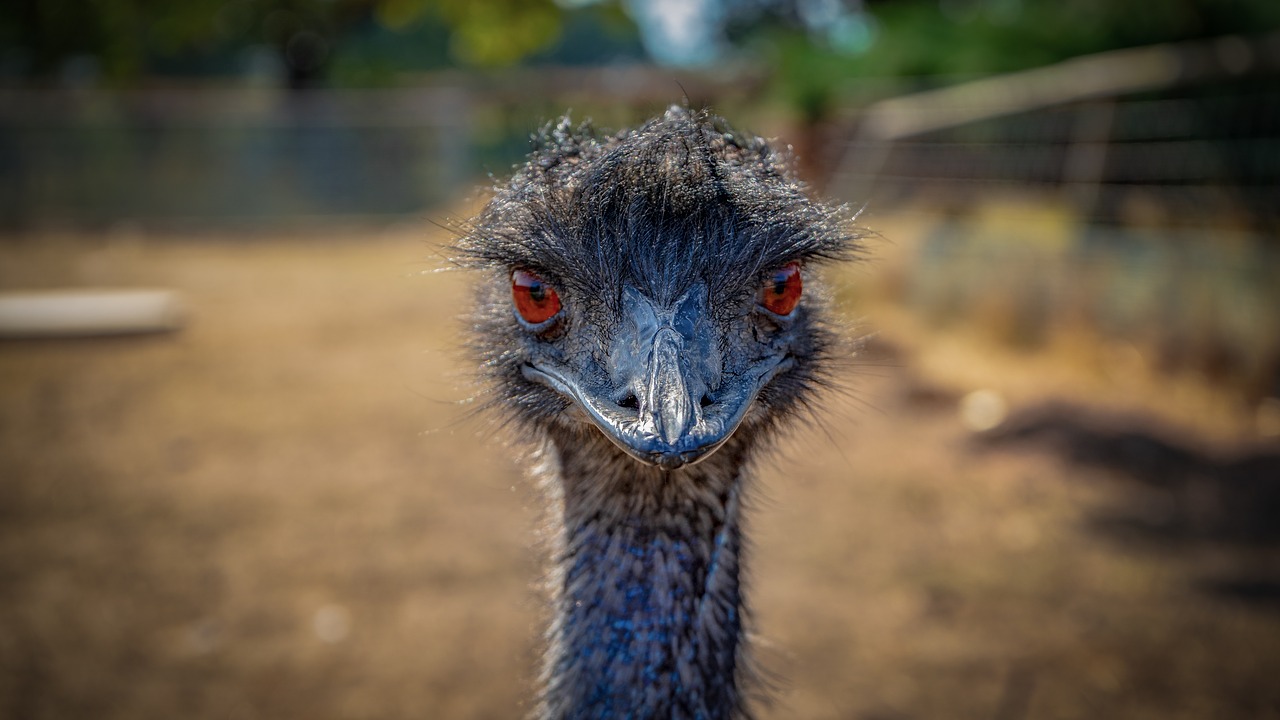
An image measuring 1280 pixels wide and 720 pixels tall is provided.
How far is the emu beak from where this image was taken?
126 cm

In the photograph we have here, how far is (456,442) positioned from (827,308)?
3.56 m

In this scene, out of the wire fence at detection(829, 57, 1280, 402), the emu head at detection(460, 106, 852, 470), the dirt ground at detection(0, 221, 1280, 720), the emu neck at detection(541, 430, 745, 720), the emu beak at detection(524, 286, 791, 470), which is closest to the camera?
the emu beak at detection(524, 286, 791, 470)

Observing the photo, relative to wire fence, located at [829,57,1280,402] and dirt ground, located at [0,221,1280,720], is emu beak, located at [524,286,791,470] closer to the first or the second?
dirt ground, located at [0,221,1280,720]

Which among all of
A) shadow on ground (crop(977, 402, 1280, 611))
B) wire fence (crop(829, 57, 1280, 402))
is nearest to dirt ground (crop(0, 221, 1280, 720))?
shadow on ground (crop(977, 402, 1280, 611))

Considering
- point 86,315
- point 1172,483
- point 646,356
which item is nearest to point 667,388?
point 646,356

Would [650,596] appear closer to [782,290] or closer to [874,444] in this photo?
[782,290]

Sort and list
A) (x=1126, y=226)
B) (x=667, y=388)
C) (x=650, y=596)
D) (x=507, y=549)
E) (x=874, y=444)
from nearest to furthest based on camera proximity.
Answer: (x=667, y=388)
(x=650, y=596)
(x=507, y=549)
(x=874, y=444)
(x=1126, y=226)

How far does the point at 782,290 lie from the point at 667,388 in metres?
0.40

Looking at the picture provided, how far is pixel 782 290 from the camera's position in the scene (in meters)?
1.61

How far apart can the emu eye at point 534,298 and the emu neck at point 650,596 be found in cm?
23

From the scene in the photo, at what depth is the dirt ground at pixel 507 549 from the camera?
3051 mm

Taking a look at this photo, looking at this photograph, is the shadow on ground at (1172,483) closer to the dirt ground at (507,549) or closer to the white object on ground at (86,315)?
the dirt ground at (507,549)

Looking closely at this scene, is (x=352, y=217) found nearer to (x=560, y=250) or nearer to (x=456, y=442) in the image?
(x=456, y=442)

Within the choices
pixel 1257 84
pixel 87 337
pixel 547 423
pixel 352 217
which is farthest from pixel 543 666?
pixel 352 217
